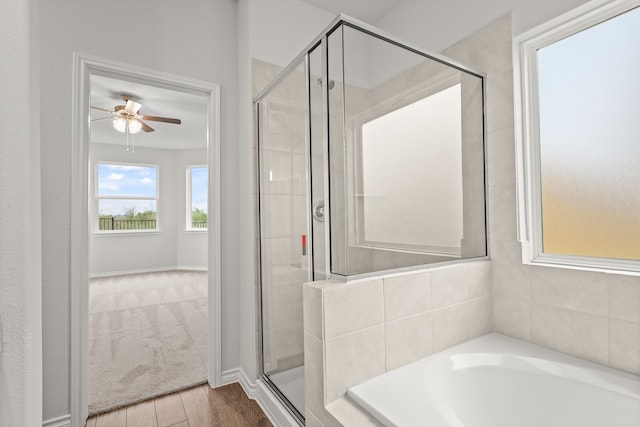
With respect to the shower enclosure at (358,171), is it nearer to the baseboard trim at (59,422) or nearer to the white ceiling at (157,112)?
the baseboard trim at (59,422)

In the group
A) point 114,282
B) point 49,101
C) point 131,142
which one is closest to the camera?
point 49,101

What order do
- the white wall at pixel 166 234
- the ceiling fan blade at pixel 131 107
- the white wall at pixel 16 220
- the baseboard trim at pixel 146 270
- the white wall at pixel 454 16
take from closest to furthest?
the white wall at pixel 16 220 < the white wall at pixel 454 16 < the ceiling fan blade at pixel 131 107 < the baseboard trim at pixel 146 270 < the white wall at pixel 166 234

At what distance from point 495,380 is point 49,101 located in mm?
2641

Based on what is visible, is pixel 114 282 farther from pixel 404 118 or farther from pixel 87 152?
pixel 404 118

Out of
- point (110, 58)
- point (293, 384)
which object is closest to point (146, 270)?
point (110, 58)

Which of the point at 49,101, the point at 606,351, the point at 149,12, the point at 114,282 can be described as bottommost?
the point at 114,282

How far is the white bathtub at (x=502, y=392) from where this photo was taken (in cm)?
109

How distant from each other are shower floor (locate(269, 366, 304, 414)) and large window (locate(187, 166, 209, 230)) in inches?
209

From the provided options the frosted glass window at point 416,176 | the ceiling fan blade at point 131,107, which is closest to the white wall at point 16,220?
the frosted glass window at point 416,176

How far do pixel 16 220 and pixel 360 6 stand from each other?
101 inches

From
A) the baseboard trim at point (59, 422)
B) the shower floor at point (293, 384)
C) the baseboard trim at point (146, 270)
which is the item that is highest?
the shower floor at point (293, 384)

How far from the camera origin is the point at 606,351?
1.31 meters

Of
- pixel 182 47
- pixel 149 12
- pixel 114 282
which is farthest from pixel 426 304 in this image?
pixel 114 282

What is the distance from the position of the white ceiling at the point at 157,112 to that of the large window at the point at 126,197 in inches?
21.7
